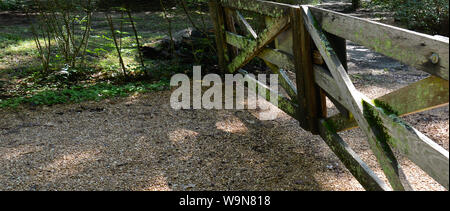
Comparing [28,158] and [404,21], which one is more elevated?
[404,21]

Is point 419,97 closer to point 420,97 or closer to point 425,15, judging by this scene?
point 420,97

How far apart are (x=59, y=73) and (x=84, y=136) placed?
100 inches

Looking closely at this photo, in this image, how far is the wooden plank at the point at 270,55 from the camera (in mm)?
4341

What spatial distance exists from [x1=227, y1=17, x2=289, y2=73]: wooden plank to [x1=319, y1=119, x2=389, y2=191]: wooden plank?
1.11 meters

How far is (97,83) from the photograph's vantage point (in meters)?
7.19

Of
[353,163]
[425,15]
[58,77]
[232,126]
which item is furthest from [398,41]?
[425,15]

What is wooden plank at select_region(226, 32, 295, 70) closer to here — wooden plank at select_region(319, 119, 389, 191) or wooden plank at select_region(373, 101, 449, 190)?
wooden plank at select_region(319, 119, 389, 191)

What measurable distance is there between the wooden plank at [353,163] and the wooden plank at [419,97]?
68cm

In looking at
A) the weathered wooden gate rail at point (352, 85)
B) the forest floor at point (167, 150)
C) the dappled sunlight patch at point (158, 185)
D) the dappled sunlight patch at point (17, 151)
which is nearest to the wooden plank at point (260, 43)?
the weathered wooden gate rail at point (352, 85)

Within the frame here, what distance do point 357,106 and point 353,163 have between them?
0.67 m

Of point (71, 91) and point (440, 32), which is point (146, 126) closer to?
point (71, 91)

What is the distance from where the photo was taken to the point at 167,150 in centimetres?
462

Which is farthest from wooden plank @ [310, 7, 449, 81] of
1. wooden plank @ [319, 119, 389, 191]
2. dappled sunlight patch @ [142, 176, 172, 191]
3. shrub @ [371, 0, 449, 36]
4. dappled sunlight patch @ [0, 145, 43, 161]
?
shrub @ [371, 0, 449, 36]
